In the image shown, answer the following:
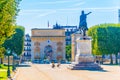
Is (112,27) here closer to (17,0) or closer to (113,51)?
(113,51)

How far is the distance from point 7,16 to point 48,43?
12627 centimetres

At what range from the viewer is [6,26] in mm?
29781

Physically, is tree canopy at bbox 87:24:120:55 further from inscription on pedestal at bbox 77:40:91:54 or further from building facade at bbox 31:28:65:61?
building facade at bbox 31:28:65:61

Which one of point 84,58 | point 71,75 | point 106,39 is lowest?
point 71,75

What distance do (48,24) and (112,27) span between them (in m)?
76.5

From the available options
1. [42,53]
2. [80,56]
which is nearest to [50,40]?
[42,53]

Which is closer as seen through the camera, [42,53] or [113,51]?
[113,51]

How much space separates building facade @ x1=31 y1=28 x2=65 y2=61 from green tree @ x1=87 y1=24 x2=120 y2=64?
51.2m

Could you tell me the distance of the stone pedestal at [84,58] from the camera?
61.5m

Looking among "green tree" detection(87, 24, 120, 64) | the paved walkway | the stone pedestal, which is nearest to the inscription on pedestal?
the stone pedestal

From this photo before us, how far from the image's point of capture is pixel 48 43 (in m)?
154

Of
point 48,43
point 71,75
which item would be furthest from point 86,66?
point 48,43

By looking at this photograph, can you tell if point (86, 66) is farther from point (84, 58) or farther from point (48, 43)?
point (48, 43)

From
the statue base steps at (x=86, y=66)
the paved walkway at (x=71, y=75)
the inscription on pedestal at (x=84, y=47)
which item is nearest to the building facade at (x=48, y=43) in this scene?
the inscription on pedestal at (x=84, y=47)
